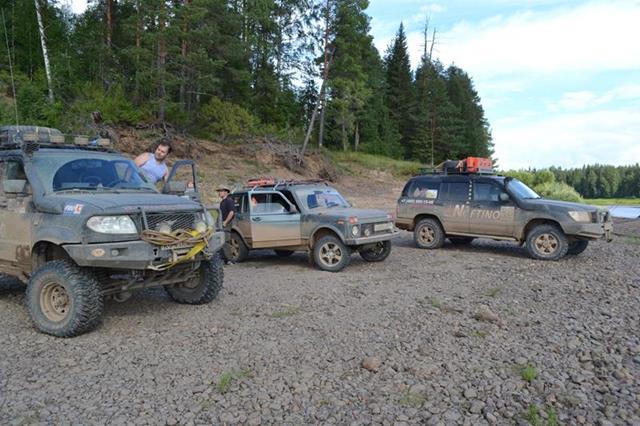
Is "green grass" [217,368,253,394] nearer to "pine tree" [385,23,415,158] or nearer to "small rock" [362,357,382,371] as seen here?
"small rock" [362,357,382,371]

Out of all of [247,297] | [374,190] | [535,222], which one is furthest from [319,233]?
[374,190]

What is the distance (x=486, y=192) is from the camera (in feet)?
37.9

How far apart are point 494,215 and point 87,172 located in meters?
8.54

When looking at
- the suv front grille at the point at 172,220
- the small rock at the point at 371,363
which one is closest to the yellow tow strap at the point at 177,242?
the suv front grille at the point at 172,220

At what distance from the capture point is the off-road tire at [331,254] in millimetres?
9383

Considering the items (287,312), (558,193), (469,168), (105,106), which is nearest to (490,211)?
(469,168)

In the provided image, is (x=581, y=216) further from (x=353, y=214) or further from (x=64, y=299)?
(x=64, y=299)

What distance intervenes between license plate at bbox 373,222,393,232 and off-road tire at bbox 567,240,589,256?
14.8 feet

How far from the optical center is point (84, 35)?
1204 inches

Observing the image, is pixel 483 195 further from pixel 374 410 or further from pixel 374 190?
pixel 374 190

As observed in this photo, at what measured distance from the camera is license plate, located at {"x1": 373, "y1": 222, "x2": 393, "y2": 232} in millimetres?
9688

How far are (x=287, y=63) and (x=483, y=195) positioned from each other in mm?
34111

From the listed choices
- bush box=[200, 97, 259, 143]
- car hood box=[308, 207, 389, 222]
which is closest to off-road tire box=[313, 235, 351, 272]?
car hood box=[308, 207, 389, 222]

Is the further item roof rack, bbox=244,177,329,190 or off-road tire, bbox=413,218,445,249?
off-road tire, bbox=413,218,445,249
